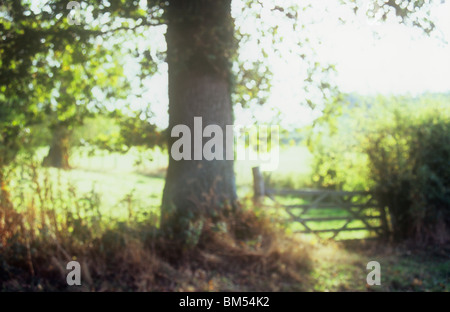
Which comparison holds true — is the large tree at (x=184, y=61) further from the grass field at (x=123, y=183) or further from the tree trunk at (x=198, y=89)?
the grass field at (x=123, y=183)

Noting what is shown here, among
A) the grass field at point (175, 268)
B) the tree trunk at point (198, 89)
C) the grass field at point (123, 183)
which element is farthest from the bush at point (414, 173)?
the tree trunk at point (198, 89)

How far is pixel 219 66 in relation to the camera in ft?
21.6

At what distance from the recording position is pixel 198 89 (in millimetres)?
6504

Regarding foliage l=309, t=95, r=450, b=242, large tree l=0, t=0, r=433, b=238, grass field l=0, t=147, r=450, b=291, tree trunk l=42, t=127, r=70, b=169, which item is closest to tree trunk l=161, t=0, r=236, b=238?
large tree l=0, t=0, r=433, b=238

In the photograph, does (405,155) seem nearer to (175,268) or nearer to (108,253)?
(175,268)

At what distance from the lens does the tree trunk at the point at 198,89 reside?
20.5 ft

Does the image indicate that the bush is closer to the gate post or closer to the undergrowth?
the gate post

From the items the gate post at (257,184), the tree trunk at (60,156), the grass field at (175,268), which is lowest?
the grass field at (175,268)

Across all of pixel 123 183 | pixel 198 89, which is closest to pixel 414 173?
pixel 198 89

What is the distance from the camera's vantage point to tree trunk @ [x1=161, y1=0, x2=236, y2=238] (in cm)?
624

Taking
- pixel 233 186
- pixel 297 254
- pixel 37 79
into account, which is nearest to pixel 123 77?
pixel 37 79

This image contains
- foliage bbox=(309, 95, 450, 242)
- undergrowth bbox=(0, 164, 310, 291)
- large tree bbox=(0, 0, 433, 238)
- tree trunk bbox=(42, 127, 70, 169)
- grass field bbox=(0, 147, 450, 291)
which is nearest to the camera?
undergrowth bbox=(0, 164, 310, 291)

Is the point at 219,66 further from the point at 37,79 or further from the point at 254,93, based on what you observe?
the point at 37,79

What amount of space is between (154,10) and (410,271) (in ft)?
21.7
